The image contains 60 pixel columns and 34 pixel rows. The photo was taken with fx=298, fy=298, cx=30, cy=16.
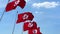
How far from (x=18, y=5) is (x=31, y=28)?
14267 millimetres

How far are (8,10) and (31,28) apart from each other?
1519 cm

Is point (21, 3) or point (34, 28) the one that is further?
point (34, 28)

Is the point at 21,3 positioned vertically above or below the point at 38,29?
above

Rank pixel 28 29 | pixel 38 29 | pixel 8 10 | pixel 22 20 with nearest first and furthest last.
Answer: pixel 8 10, pixel 22 20, pixel 28 29, pixel 38 29

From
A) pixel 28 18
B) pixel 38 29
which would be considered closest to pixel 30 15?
pixel 28 18

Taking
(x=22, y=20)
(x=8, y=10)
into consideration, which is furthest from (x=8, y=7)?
(x=22, y=20)

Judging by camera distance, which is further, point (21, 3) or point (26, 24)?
point (26, 24)

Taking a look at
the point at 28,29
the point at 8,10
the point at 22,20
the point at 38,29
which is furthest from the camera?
the point at 38,29

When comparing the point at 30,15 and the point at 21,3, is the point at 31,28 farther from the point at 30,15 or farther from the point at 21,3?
the point at 21,3

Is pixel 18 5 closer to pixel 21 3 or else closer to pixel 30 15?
pixel 21 3

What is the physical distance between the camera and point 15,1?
57.3m

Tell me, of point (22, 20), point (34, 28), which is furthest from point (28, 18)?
point (34, 28)

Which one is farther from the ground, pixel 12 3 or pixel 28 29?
pixel 12 3

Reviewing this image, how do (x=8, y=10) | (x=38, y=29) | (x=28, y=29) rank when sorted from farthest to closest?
1. (x=38, y=29)
2. (x=28, y=29)
3. (x=8, y=10)
